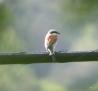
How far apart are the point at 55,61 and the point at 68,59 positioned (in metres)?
0.06

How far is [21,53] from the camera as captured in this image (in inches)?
154

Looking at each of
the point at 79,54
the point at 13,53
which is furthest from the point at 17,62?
the point at 79,54

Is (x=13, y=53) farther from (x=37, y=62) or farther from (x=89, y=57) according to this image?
(x=89, y=57)

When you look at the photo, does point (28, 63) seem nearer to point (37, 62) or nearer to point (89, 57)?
point (37, 62)

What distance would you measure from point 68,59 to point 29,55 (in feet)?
0.60

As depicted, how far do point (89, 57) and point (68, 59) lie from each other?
0.10 meters

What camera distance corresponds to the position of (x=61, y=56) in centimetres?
391

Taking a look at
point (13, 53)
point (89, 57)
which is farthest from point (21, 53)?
point (89, 57)

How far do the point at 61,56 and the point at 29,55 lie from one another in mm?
150

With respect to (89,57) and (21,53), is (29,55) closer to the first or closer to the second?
(21,53)

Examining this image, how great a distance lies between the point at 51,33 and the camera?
13.0ft

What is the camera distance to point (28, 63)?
3898 millimetres

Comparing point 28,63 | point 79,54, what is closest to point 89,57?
point 79,54

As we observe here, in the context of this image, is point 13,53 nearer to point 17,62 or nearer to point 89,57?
point 17,62
